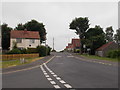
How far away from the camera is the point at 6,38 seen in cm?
5922

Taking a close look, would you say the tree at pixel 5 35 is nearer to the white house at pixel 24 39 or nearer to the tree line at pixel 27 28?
the tree line at pixel 27 28

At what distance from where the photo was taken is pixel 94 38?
203 feet

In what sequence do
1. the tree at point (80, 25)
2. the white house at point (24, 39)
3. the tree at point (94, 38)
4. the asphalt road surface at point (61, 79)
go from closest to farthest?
the asphalt road surface at point (61, 79) < the white house at point (24, 39) < the tree at point (94, 38) < the tree at point (80, 25)

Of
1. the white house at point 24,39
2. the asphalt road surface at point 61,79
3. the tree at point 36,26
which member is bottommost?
the asphalt road surface at point 61,79

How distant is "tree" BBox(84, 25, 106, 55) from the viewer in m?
62.0

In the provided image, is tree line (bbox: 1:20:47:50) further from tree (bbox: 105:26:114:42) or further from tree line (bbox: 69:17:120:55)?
tree (bbox: 105:26:114:42)

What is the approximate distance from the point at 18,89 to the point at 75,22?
59.7m

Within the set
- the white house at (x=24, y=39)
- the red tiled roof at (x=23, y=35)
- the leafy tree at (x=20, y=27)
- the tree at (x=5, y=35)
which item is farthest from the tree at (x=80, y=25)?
the tree at (x=5, y=35)

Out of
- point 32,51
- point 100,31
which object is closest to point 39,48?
point 32,51

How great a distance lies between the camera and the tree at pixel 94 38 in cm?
6203

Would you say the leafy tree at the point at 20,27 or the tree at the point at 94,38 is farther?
the leafy tree at the point at 20,27

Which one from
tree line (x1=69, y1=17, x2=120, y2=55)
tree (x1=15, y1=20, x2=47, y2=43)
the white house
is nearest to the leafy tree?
tree (x1=15, y1=20, x2=47, y2=43)

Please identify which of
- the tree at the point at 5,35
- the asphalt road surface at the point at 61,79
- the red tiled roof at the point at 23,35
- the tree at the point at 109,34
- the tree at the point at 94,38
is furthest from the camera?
the tree at the point at 109,34

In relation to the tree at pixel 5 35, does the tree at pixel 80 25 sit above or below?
above
